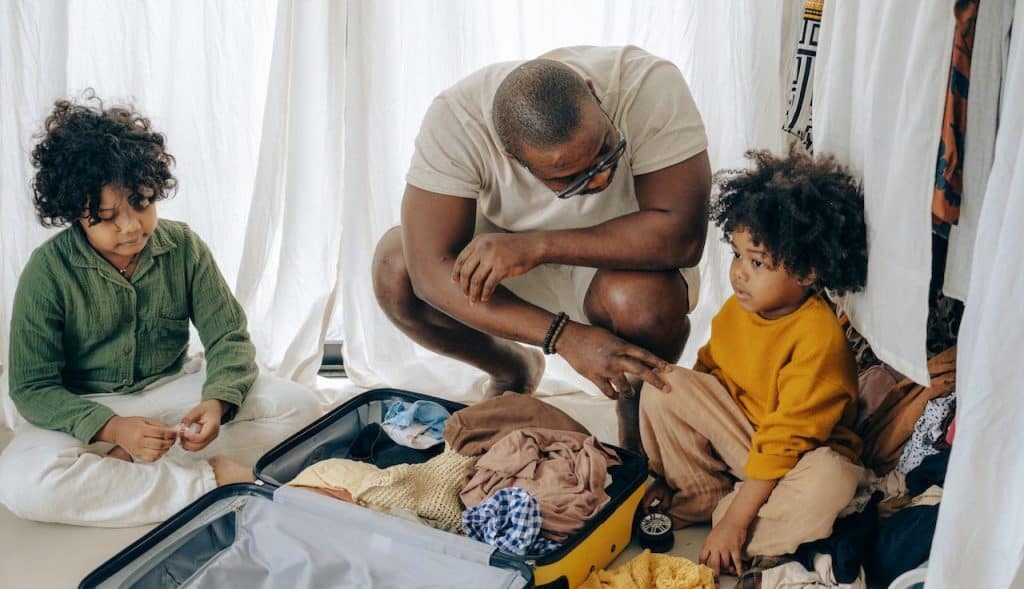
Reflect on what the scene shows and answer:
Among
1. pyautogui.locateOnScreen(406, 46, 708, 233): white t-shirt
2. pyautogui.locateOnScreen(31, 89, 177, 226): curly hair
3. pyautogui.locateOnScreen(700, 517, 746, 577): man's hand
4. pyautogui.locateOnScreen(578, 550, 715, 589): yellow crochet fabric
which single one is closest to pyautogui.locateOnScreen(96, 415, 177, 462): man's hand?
pyautogui.locateOnScreen(31, 89, 177, 226): curly hair

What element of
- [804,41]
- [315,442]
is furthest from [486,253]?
[804,41]

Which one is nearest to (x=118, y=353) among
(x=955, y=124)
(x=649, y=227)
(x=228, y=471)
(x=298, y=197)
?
(x=228, y=471)

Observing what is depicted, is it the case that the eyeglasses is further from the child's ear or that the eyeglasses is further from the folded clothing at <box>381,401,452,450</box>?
the folded clothing at <box>381,401,452,450</box>

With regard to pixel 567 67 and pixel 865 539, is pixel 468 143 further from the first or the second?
pixel 865 539

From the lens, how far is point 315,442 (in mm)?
1674

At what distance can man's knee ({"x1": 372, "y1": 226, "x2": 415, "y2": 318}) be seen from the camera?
5.72 ft

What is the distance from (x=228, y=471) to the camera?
162cm

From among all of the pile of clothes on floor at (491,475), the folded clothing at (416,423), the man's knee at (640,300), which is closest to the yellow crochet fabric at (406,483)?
the pile of clothes on floor at (491,475)

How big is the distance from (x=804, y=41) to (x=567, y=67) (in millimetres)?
388

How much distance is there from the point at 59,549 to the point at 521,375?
83 cm

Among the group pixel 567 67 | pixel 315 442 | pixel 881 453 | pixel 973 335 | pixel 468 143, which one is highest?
pixel 567 67

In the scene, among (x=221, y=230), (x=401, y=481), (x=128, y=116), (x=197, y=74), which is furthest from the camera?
(x=221, y=230)

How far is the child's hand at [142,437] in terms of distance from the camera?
153 centimetres

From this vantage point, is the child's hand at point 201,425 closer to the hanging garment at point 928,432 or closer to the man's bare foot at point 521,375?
the man's bare foot at point 521,375
